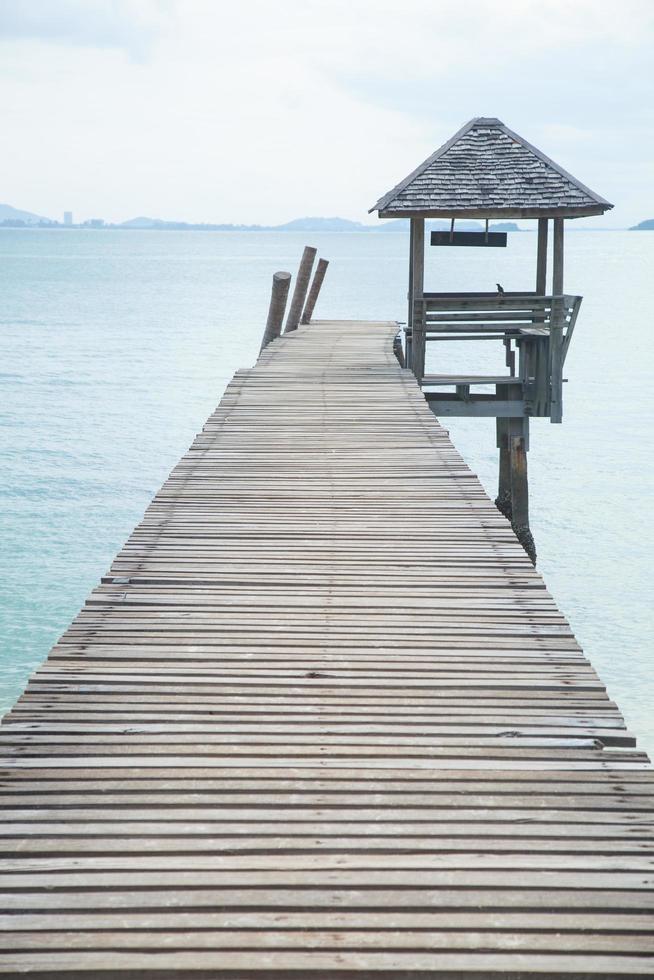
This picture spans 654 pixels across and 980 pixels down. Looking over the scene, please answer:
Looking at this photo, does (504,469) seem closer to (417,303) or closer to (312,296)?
(417,303)

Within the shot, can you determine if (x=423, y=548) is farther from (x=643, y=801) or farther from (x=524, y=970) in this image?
(x=524, y=970)

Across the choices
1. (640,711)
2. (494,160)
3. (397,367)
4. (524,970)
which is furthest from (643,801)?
(494,160)

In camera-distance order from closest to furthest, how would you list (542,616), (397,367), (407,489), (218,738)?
1. (218,738)
2. (542,616)
3. (407,489)
4. (397,367)

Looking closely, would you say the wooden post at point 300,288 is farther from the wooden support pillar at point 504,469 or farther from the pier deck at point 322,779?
the pier deck at point 322,779

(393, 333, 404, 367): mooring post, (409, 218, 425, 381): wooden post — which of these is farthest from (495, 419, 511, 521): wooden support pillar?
(409, 218, 425, 381): wooden post

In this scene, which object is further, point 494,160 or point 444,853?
point 494,160

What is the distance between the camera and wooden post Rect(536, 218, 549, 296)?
49.9ft

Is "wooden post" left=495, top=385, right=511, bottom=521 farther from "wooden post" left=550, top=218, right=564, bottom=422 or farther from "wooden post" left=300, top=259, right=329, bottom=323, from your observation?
"wooden post" left=300, top=259, right=329, bottom=323

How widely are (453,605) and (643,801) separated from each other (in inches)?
73.2

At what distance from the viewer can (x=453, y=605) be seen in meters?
5.29

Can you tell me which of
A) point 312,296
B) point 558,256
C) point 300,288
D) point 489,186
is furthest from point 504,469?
point 312,296

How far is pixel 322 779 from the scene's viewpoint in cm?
362

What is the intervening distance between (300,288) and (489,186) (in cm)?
647

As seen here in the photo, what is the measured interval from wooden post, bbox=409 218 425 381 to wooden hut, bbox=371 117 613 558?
1cm
